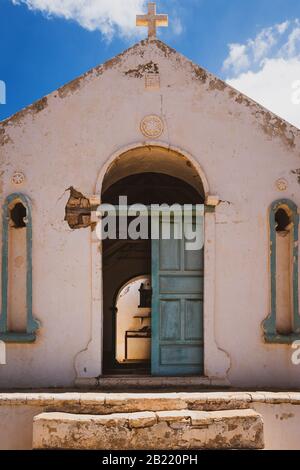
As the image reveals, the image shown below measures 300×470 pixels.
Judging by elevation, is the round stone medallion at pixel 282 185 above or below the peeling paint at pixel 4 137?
below

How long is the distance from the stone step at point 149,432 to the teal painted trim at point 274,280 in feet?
4.54

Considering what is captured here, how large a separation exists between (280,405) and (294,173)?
10.6ft

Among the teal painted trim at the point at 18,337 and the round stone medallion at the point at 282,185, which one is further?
the round stone medallion at the point at 282,185

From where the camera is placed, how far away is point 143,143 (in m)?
6.75

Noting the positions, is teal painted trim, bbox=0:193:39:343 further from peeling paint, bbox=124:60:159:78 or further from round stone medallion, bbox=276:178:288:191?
round stone medallion, bbox=276:178:288:191

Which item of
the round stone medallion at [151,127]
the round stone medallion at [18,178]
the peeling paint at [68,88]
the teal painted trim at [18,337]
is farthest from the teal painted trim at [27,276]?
the round stone medallion at [151,127]

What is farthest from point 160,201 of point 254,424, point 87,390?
point 254,424

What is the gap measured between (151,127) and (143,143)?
27 cm

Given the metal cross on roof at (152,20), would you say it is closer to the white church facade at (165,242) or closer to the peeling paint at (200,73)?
the white church facade at (165,242)

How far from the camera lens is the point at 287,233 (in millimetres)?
6793

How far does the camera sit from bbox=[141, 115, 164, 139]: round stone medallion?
6.77 m

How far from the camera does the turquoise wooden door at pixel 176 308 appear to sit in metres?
6.70

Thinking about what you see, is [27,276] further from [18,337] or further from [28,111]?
[28,111]

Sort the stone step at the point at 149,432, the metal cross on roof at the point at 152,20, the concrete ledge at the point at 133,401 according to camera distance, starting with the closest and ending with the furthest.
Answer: the stone step at the point at 149,432, the concrete ledge at the point at 133,401, the metal cross on roof at the point at 152,20
